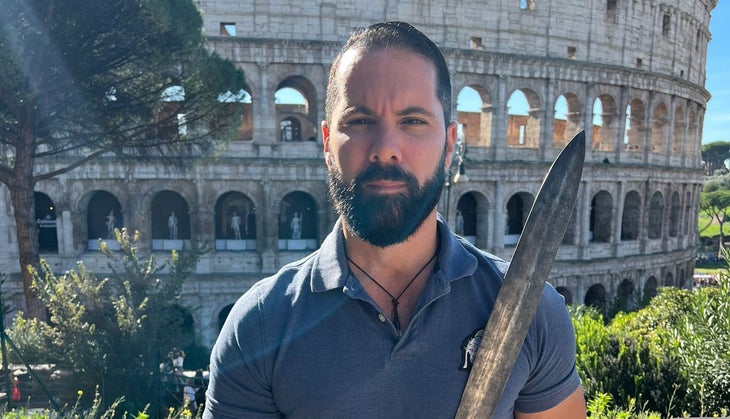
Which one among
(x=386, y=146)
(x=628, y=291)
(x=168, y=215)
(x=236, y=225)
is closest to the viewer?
(x=386, y=146)

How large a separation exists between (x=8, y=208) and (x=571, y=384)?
55.9ft

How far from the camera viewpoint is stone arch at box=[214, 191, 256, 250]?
15.4 metres

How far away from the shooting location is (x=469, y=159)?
15.1 metres

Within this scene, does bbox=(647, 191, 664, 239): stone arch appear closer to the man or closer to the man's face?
the man

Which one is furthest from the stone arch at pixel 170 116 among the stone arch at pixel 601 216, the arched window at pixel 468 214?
the stone arch at pixel 601 216

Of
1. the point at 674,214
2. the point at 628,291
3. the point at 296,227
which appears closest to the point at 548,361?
the point at 296,227

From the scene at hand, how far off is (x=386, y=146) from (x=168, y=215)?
51.3 feet

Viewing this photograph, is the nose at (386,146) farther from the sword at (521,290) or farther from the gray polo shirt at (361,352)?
the sword at (521,290)

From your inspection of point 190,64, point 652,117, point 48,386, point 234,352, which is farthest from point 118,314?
point 652,117

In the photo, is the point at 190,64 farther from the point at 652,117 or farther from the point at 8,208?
the point at 652,117

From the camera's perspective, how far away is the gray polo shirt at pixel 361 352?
142 centimetres

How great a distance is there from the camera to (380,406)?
142cm

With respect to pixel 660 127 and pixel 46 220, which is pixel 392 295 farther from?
pixel 660 127

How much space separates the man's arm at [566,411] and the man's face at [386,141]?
31.3 inches
